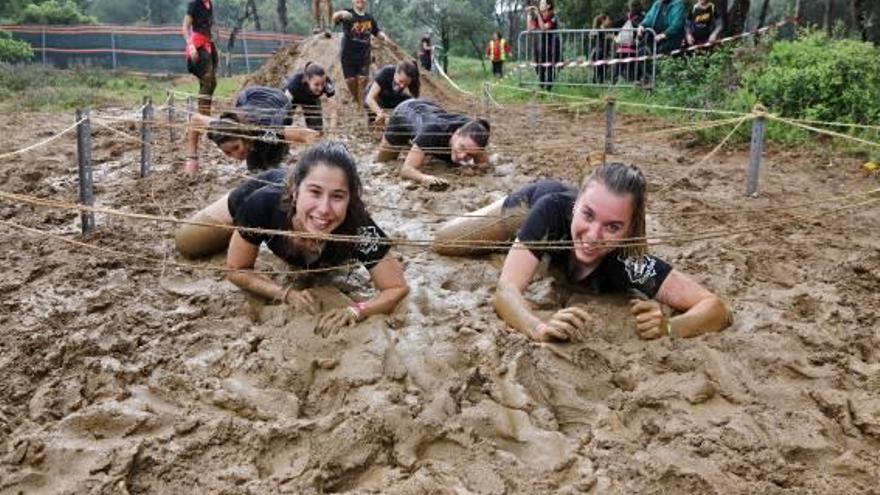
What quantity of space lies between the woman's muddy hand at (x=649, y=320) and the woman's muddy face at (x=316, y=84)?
5097 mm

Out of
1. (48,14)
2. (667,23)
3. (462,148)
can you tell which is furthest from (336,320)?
(48,14)

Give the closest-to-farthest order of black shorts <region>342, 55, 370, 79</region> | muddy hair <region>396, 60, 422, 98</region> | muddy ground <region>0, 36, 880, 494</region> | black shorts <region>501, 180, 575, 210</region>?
muddy ground <region>0, 36, 880, 494</region>
black shorts <region>501, 180, 575, 210</region>
muddy hair <region>396, 60, 422, 98</region>
black shorts <region>342, 55, 370, 79</region>

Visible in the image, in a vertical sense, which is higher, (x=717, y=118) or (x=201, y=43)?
(x=201, y=43)

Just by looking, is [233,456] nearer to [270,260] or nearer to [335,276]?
[335,276]

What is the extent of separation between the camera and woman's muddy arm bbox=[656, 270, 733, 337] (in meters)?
3.02

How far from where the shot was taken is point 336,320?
3.08m

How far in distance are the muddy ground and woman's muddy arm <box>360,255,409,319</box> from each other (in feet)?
0.23

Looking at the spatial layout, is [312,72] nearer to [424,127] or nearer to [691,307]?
[424,127]

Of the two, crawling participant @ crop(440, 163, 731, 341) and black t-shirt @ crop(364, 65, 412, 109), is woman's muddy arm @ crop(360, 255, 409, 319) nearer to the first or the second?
crawling participant @ crop(440, 163, 731, 341)

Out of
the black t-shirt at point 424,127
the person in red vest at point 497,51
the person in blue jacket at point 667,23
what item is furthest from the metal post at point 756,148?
the person in red vest at point 497,51

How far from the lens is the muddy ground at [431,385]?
7.14 feet

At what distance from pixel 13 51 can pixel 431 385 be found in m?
19.1

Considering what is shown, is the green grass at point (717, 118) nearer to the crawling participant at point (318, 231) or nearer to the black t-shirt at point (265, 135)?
the black t-shirt at point (265, 135)

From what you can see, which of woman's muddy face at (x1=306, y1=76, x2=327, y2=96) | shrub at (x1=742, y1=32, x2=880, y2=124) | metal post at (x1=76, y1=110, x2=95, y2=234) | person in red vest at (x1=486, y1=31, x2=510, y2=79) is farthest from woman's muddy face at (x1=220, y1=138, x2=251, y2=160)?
person in red vest at (x1=486, y1=31, x2=510, y2=79)
